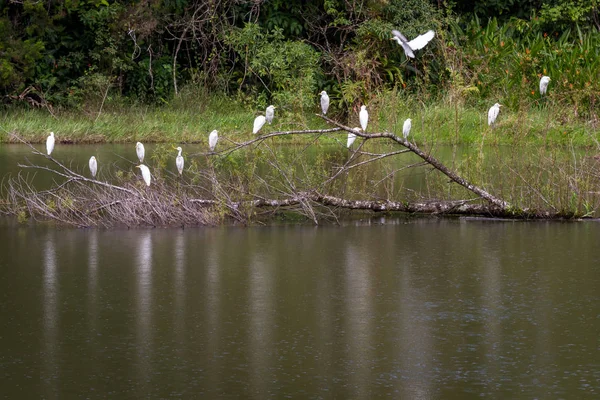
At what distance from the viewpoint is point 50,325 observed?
5336 millimetres

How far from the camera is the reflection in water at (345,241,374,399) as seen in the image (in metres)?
4.41

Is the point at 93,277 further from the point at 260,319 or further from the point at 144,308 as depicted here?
the point at 260,319

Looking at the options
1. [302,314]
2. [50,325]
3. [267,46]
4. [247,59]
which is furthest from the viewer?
[247,59]

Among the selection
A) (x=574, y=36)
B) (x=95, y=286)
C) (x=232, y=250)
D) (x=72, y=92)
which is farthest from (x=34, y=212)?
(x=574, y=36)

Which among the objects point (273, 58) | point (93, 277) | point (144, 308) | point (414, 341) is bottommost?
point (414, 341)

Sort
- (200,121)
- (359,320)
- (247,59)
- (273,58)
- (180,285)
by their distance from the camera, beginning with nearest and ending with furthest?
1. (359,320)
2. (180,285)
3. (200,121)
4. (273,58)
5. (247,59)

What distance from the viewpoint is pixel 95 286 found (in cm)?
633

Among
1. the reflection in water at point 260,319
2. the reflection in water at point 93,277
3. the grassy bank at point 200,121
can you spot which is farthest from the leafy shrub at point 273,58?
the reflection in water at point 260,319

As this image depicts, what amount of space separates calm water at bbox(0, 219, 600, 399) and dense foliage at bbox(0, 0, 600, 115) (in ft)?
29.3

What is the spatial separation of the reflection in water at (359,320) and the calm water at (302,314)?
14mm

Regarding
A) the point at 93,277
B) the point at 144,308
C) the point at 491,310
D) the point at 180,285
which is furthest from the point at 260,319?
the point at 93,277

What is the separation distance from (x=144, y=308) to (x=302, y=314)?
2.91ft

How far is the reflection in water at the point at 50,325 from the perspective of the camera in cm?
438

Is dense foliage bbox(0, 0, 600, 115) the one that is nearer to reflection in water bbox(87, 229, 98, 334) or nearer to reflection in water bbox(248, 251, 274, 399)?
reflection in water bbox(87, 229, 98, 334)
